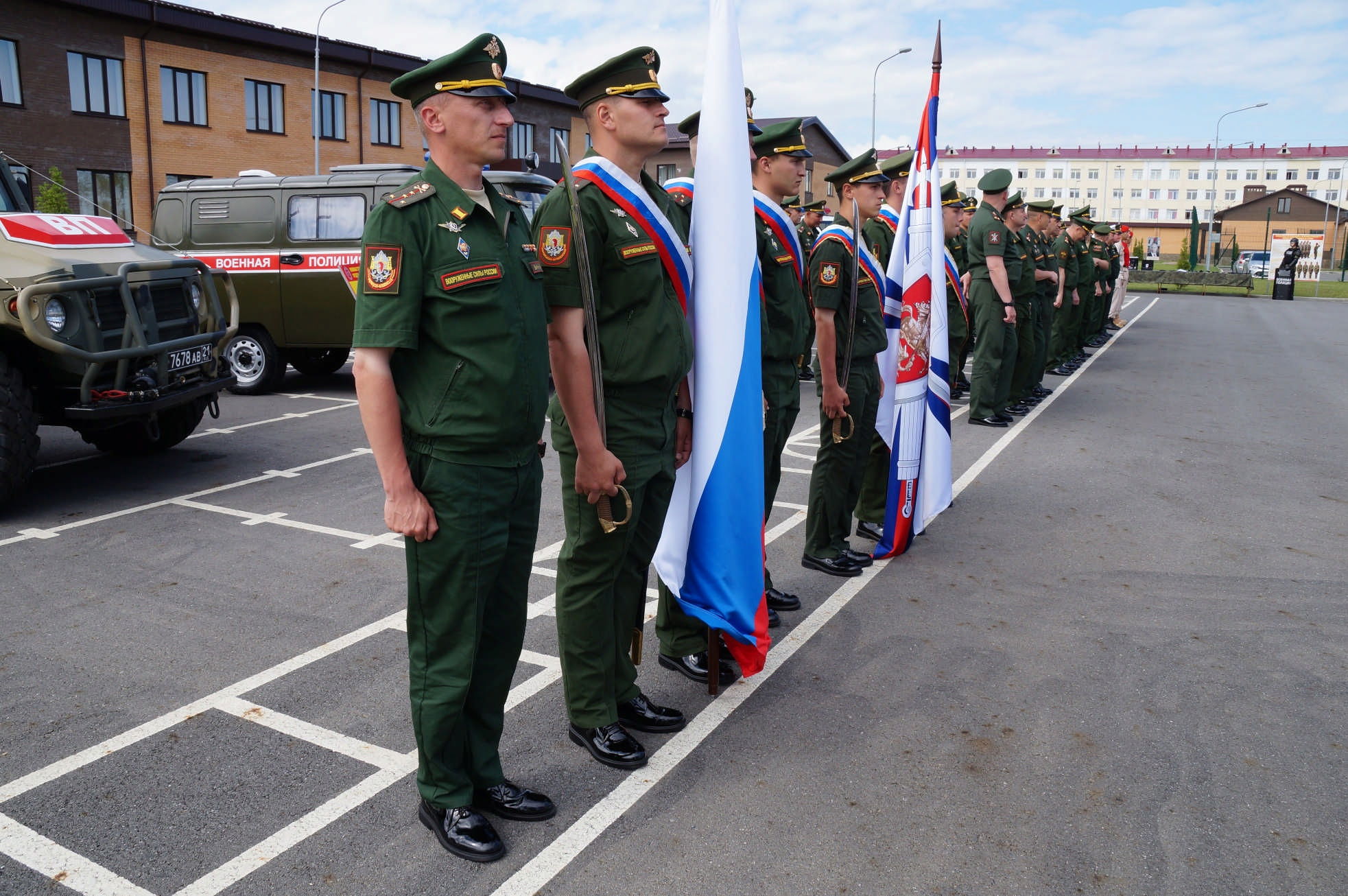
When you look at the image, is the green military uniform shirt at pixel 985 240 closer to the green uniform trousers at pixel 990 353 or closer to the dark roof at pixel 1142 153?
the green uniform trousers at pixel 990 353

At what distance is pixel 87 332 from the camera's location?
608 centimetres

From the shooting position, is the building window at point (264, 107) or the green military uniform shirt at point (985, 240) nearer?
the green military uniform shirt at point (985, 240)

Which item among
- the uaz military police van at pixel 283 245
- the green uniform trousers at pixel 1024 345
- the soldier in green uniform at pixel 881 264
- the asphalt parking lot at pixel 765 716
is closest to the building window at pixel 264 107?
the uaz military police van at pixel 283 245

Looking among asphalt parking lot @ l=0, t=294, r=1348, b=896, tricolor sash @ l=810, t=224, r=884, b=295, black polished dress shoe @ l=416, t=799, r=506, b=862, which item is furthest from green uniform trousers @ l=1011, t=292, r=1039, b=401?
black polished dress shoe @ l=416, t=799, r=506, b=862

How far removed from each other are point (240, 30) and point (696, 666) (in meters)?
30.1

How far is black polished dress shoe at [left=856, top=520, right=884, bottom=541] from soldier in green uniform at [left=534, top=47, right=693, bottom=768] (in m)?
2.80

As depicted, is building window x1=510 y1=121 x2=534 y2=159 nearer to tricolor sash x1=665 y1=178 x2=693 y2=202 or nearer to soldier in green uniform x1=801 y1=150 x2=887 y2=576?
soldier in green uniform x1=801 y1=150 x2=887 y2=576

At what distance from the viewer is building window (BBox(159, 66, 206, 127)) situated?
2730 cm

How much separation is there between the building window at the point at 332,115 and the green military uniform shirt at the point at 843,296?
98.9ft

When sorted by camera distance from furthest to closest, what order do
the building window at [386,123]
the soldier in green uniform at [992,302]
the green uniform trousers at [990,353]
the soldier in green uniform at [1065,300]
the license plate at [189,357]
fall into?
1. the building window at [386,123]
2. the soldier in green uniform at [1065,300]
3. the green uniform trousers at [990,353]
4. the soldier in green uniform at [992,302]
5. the license plate at [189,357]

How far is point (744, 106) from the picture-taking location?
11.8 feet

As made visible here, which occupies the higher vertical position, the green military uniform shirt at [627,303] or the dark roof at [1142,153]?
the dark roof at [1142,153]

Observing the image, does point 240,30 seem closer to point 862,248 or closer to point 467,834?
point 862,248

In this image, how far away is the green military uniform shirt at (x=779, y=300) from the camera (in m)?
4.22
